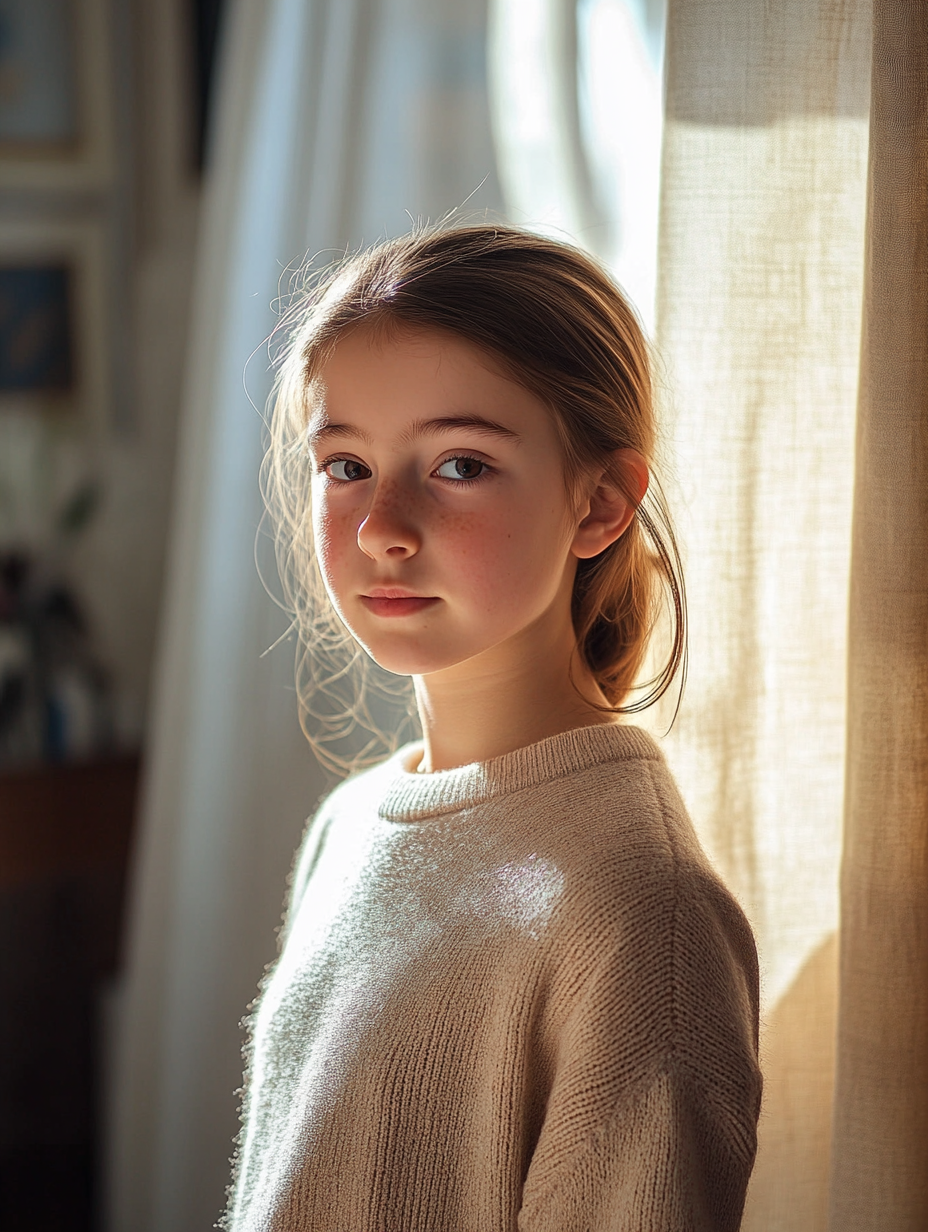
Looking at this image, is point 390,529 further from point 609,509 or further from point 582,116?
point 582,116

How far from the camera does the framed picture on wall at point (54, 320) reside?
2.19 metres

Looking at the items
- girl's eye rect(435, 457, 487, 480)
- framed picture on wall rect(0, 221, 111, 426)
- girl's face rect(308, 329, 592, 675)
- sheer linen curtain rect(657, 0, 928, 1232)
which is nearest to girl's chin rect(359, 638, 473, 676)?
girl's face rect(308, 329, 592, 675)

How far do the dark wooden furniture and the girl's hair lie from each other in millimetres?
1466

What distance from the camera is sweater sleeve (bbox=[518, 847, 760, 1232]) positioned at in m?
0.61

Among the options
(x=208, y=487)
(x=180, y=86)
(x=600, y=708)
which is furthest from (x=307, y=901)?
(x=180, y=86)

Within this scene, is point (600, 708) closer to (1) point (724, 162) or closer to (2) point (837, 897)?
(2) point (837, 897)

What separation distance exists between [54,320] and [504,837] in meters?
1.81

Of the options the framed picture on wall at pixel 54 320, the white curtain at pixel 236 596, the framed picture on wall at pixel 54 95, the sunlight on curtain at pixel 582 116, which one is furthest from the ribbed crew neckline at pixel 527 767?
the framed picture on wall at pixel 54 95

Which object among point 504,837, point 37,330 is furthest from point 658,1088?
point 37,330

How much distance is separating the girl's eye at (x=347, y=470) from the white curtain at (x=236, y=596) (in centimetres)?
79

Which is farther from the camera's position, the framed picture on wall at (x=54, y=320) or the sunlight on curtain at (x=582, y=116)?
the framed picture on wall at (x=54, y=320)

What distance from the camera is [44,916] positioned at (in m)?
2.34

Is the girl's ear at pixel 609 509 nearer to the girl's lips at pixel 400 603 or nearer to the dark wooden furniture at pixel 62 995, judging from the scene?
the girl's lips at pixel 400 603

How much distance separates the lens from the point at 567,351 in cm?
73
